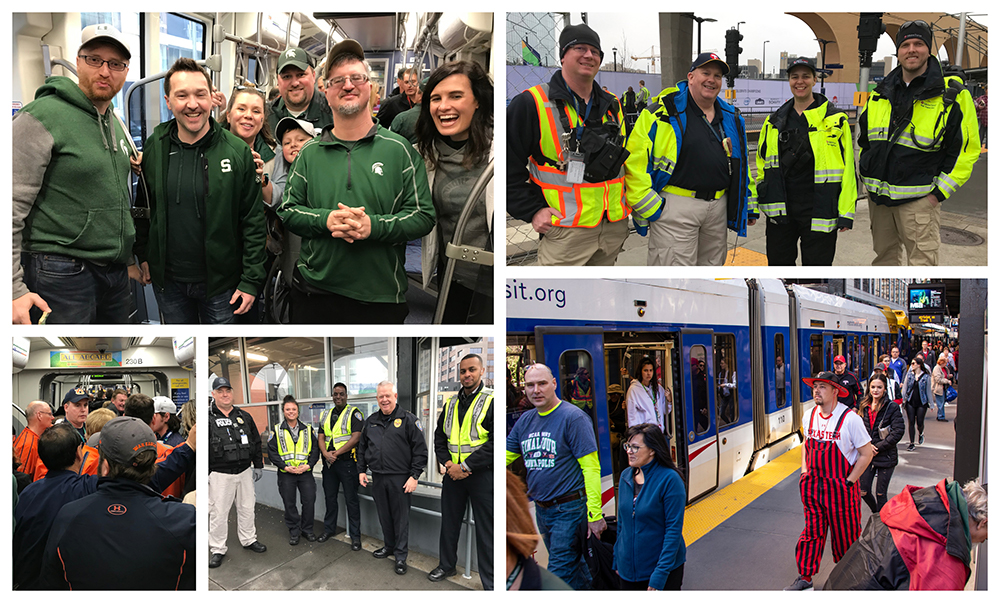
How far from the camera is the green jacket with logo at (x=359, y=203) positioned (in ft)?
8.29

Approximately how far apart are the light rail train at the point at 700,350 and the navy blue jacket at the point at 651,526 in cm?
33

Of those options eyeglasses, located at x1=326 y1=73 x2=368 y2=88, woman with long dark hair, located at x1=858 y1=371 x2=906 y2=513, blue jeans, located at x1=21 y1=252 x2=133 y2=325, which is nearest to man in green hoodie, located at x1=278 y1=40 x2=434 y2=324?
eyeglasses, located at x1=326 y1=73 x2=368 y2=88

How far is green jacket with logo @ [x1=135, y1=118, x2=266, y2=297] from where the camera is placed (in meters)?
2.53

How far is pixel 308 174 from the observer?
254 cm

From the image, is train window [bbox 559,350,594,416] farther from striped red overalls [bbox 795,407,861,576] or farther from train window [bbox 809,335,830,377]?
train window [bbox 809,335,830,377]

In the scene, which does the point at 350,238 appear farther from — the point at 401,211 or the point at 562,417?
the point at 562,417

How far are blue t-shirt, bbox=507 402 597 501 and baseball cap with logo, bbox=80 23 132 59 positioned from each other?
2113mm

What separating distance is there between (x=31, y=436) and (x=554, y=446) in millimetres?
2345

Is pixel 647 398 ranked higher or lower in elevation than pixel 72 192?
lower

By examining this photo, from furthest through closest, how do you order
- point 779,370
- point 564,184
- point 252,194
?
point 779,370 < point 564,184 < point 252,194

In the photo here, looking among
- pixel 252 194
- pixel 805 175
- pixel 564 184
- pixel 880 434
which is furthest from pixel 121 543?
pixel 880 434

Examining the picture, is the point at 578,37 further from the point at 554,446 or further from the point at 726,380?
the point at 726,380

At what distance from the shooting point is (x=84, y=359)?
2.86 metres

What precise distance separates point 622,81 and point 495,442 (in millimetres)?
1594
